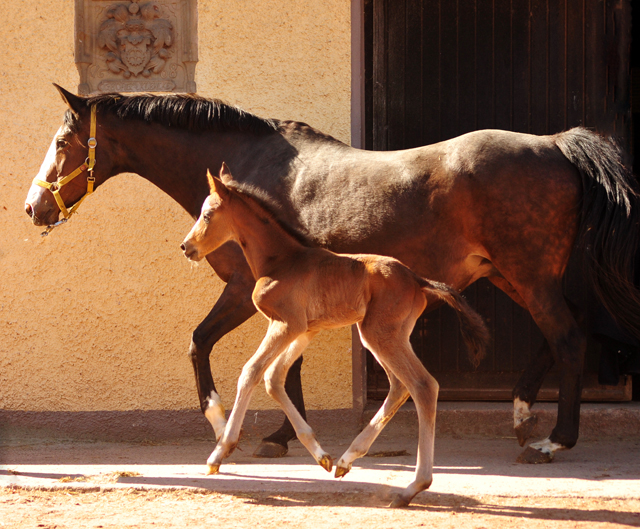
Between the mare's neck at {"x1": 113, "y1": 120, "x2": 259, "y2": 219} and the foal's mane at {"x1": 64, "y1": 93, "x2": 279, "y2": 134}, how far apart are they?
1.8 inches

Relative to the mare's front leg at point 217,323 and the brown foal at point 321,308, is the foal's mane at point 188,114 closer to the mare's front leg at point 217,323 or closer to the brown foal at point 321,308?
the mare's front leg at point 217,323

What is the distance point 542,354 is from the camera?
550 cm

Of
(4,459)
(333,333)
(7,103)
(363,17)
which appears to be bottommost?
(4,459)

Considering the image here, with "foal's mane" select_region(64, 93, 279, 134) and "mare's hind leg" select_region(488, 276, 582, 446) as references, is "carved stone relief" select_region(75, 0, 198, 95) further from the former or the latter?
"mare's hind leg" select_region(488, 276, 582, 446)

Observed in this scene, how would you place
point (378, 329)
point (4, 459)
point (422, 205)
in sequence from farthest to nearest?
point (4, 459) → point (422, 205) → point (378, 329)

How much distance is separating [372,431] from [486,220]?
1765 millimetres

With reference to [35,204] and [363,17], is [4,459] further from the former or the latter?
[363,17]

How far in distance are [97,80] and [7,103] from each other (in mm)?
773

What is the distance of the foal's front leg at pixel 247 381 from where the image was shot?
390 cm

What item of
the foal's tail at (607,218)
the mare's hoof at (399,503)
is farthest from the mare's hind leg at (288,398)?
the foal's tail at (607,218)

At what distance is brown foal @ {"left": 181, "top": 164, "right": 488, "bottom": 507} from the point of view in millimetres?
3941

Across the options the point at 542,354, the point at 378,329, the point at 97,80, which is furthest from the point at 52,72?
the point at 542,354

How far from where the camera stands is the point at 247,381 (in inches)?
157

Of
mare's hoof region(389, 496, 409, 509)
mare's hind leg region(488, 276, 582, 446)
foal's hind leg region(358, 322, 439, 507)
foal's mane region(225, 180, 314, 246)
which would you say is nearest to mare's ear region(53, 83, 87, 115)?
foal's mane region(225, 180, 314, 246)
